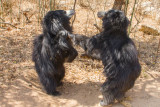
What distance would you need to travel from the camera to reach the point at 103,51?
2.78 metres

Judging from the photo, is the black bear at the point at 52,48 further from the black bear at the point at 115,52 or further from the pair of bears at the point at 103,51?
the black bear at the point at 115,52

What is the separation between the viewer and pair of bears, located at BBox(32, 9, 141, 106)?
8.84 ft

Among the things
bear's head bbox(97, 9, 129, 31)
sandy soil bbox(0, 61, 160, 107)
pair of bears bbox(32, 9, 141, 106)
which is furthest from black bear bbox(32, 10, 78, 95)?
bear's head bbox(97, 9, 129, 31)

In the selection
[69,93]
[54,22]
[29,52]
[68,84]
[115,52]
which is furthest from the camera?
[29,52]

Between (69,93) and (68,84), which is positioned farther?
(68,84)

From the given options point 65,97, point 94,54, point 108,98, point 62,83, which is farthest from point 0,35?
point 108,98

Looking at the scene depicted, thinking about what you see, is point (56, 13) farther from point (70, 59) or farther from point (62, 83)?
point (62, 83)

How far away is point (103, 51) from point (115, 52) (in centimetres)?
21

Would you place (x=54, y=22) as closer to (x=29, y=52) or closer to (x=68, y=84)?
(x=68, y=84)

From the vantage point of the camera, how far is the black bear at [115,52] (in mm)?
2684

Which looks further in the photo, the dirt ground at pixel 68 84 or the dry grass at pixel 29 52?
the dry grass at pixel 29 52

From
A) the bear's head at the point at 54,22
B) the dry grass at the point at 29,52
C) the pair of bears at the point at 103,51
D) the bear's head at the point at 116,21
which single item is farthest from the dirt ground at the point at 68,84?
the bear's head at the point at 116,21

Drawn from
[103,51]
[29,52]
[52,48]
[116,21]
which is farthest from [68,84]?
[29,52]

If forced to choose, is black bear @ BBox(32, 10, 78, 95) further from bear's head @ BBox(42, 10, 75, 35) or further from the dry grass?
the dry grass
